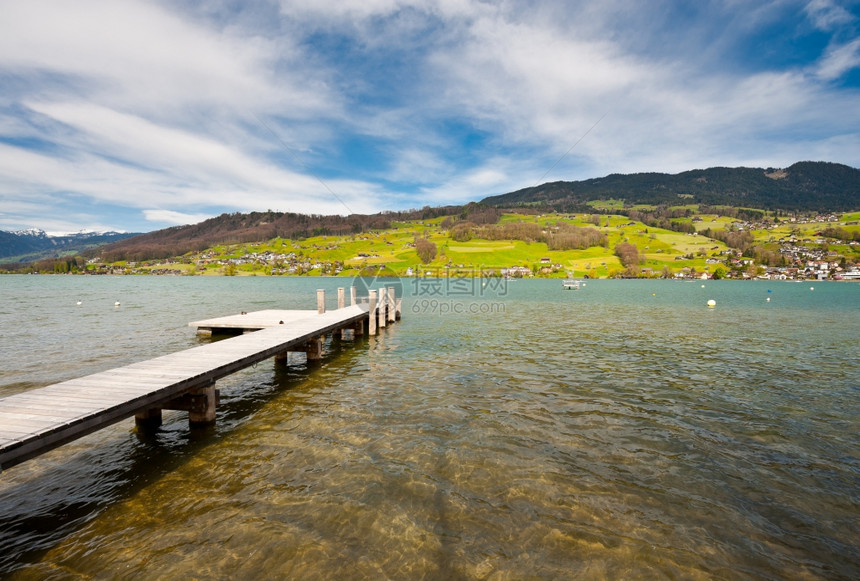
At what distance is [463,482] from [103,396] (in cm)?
781

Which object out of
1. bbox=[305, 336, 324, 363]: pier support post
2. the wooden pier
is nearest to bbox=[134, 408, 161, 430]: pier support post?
the wooden pier

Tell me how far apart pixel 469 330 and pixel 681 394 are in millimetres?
16065

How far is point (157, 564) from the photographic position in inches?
230

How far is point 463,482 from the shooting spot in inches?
326

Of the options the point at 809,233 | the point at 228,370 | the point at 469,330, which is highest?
the point at 809,233

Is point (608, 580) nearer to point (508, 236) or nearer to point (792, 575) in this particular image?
point (792, 575)

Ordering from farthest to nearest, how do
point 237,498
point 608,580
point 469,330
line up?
point 469,330, point 237,498, point 608,580

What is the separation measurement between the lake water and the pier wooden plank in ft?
4.77

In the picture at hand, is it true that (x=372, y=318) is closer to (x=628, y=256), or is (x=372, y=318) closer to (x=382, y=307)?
(x=382, y=307)

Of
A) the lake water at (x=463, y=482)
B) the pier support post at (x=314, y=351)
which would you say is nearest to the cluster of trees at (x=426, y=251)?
the pier support post at (x=314, y=351)

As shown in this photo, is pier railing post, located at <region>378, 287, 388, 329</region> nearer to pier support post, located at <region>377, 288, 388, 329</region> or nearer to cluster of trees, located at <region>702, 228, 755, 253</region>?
pier support post, located at <region>377, 288, 388, 329</region>

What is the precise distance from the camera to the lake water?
237 inches

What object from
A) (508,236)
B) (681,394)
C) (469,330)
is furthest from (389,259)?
(681,394)

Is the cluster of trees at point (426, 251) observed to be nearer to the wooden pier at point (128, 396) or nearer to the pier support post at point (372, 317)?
the pier support post at point (372, 317)
